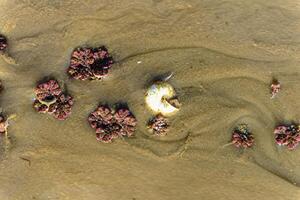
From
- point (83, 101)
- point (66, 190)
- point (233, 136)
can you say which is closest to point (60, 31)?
point (83, 101)

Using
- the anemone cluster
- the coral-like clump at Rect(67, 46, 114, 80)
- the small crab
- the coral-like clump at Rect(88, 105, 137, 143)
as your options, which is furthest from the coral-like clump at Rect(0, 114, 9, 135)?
the small crab

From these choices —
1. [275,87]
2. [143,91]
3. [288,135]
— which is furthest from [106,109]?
[288,135]

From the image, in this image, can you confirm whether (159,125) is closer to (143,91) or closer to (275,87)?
(143,91)

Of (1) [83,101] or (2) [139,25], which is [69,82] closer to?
(1) [83,101]

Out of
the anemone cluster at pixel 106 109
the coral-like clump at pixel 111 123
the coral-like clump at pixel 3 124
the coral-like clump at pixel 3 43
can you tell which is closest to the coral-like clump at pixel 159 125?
the anemone cluster at pixel 106 109

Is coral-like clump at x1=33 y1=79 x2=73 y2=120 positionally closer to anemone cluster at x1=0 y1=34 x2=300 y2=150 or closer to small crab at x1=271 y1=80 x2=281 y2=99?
anemone cluster at x1=0 y1=34 x2=300 y2=150

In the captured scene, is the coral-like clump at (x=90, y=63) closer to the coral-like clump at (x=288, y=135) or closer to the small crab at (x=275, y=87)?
the small crab at (x=275, y=87)
